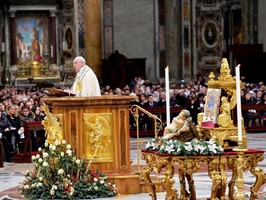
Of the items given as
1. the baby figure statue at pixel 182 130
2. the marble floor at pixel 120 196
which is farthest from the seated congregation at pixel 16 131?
the baby figure statue at pixel 182 130

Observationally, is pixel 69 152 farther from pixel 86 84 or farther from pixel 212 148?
pixel 212 148

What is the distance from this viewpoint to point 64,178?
14789mm

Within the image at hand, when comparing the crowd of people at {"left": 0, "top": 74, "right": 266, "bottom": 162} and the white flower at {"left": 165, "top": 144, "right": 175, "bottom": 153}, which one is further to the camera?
the crowd of people at {"left": 0, "top": 74, "right": 266, "bottom": 162}

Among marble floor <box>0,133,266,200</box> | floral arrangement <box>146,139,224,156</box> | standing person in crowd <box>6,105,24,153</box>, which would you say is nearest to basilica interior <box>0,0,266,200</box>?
standing person in crowd <box>6,105,24,153</box>

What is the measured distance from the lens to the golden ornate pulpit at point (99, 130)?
1512 centimetres

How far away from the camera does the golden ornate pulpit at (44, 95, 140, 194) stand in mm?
15125

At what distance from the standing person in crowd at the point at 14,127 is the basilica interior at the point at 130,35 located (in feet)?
63.3

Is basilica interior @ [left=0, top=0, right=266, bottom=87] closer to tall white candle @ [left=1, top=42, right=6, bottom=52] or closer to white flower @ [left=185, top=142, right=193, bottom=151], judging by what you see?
tall white candle @ [left=1, top=42, right=6, bottom=52]

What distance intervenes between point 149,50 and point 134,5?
7.19 ft

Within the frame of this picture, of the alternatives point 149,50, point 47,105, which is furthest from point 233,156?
point 149,50

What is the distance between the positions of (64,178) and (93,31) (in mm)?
22494

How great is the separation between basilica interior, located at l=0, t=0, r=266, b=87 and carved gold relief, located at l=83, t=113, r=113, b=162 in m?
26.9

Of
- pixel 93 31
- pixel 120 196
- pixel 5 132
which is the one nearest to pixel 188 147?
pixel 120 196

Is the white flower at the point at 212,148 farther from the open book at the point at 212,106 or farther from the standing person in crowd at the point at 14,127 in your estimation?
the standing person in crowd at the point at 14,127
